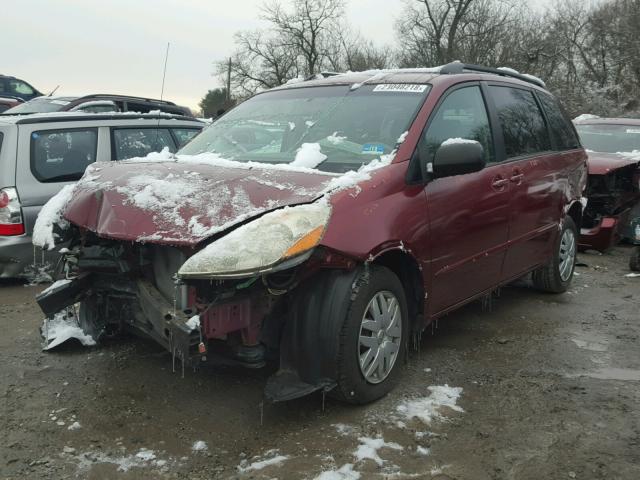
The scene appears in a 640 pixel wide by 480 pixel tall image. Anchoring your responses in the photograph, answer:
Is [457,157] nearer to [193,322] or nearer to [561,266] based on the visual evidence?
[193,322]

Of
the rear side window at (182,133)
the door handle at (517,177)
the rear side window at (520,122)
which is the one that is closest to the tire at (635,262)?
the rear side window at (520,122)

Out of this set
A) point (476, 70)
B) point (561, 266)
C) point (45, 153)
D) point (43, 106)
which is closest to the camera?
point (476, 70)

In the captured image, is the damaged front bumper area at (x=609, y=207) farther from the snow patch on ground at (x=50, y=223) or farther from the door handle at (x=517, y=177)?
the snow patch on ground at (x=50, y=223)

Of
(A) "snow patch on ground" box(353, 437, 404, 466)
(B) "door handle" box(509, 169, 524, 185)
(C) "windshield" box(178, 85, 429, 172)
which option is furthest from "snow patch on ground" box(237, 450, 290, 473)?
(B) "door handle" box(509, 169, 524, 185)

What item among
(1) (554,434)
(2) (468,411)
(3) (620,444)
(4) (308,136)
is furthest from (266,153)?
(3) (620,444)

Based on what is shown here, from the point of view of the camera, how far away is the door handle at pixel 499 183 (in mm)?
4082

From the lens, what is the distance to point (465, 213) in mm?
3789

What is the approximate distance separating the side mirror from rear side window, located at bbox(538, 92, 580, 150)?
6.97 feet

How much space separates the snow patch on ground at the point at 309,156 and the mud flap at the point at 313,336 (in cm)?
74

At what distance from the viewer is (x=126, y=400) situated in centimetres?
337

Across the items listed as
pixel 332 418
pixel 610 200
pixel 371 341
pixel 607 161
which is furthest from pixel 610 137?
pixel 332 418

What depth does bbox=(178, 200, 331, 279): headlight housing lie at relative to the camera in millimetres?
2578

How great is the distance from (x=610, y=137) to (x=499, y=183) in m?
5.76

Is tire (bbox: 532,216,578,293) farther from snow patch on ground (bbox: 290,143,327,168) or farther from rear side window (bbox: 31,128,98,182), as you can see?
rear side window (bbox: 31,128,98,182)
